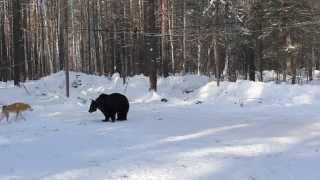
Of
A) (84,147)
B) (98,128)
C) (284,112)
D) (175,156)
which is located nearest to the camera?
(175,156)

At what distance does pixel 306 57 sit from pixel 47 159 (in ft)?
167

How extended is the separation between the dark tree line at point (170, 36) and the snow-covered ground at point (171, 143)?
10.2 metres

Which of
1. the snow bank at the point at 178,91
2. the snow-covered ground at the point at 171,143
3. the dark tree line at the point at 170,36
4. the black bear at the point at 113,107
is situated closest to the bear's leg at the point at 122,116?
the black bear at the point at 113,107

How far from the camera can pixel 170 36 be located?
2052 inches

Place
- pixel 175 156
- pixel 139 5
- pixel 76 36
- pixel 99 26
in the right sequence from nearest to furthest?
pixel 175 156 < pixel 139 5 < pixel 99 26 < pixel 76 36

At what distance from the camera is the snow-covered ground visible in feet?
35.0

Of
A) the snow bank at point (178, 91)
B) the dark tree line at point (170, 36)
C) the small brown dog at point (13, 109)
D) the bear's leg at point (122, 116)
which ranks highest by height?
the dark tree line at point (170, 36)

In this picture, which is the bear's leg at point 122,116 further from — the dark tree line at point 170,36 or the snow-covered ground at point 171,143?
the dark tree line at point 170,36

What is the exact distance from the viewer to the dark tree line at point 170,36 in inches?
1563

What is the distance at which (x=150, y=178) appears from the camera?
10125 mm

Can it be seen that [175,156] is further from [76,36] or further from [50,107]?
[76,36]

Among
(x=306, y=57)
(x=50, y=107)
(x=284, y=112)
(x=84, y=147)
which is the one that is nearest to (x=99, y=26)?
(x=306, y=57)

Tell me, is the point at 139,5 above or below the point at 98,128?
above

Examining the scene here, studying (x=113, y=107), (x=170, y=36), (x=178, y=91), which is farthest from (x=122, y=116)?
(x=170, y=36)
